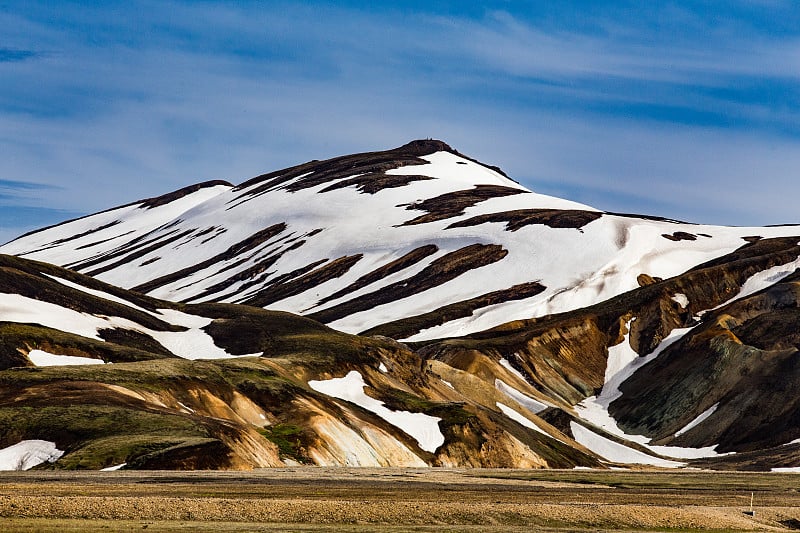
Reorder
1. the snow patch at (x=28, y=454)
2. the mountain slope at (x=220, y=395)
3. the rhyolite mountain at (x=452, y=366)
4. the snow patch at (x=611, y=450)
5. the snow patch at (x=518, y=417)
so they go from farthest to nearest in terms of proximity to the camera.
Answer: the snow patch at (x=611, y=450) → the snow patch at (x=518, y=417) → the rhyolite mountain at (x=452, y=366) → the mountain slope at (x=220, y=395) → the snow patch at (x=28, y=454)

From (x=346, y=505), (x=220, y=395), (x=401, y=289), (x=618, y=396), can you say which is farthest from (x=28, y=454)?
(x=401, y=289)

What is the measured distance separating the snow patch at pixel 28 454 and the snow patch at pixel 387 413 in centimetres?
3250

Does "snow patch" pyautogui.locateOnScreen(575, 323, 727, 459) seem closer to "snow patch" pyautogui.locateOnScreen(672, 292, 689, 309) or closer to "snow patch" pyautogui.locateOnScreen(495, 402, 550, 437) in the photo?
"snow patch" pyautogui.locateOnScreen(672, 292, 689, 309)

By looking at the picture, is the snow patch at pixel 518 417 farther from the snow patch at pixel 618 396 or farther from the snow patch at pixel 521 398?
the snow patch at pixel 618 396

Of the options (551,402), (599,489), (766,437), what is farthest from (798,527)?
(551,402)

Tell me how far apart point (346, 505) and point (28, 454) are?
2757 cm

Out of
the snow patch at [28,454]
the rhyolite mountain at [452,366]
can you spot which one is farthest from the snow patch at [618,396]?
the snow patch at [28,454]

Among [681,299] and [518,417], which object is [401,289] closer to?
[681,299]

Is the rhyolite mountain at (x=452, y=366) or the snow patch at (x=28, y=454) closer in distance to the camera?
the snow patch at (x=28, y=454)

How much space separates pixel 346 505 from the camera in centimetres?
3697

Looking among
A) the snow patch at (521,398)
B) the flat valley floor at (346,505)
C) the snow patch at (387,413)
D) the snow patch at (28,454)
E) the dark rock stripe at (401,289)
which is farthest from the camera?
the dark rock stripe at (401,289)

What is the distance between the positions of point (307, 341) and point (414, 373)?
428 inches

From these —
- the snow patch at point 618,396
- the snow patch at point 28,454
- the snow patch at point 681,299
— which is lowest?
the snow patch at point 618,396

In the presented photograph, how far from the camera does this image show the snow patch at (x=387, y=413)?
85.6 m
